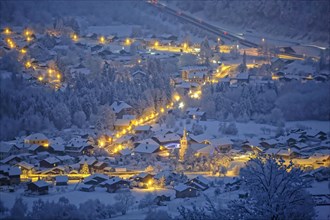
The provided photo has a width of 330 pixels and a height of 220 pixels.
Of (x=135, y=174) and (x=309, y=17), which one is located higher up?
(x=309, y=17)

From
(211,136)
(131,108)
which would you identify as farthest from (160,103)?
(211,136)

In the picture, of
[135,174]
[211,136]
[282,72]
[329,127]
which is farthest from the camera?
[282,72]

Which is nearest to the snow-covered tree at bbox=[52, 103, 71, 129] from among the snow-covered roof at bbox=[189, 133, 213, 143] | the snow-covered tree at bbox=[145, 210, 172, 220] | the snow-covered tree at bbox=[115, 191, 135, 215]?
the snow-covered roof at bbox=[189, 133, 213, 143]

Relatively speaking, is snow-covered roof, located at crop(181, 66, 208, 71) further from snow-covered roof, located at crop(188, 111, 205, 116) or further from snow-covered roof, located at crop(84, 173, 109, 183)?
snow-covered roof, located at crop(84, 173, 109, 183)

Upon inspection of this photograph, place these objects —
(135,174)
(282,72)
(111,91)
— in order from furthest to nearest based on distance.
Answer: (282,72) → (111,91) → (135,174)

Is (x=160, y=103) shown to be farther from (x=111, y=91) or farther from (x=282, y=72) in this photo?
(x=282, y=72)

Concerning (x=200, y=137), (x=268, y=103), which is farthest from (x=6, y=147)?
(x=268, y=103)

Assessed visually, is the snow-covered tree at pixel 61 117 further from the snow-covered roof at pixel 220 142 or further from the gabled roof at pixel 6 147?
the snow-covered roof at pixel 220 142
